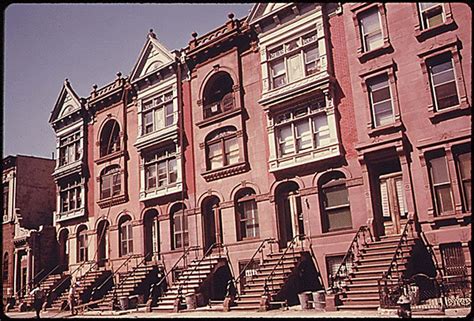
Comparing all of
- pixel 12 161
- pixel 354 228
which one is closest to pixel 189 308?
pixel 354 228

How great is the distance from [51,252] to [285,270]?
779 inches

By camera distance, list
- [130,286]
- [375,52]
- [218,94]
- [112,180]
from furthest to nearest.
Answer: [112,180], [218,94], [130,286], [375,52]

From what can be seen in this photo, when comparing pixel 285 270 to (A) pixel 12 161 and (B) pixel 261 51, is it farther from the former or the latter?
(A) pixel 12 161

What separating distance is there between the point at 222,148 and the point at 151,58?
779 centimetres

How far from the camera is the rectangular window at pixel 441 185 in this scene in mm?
17672

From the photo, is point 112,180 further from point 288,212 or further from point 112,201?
point 288,212

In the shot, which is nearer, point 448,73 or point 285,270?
point 448,73

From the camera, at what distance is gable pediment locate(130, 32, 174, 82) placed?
2836cm

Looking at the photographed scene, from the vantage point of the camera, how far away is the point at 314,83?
70.0 ft

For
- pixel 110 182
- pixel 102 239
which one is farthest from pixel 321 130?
pixel 102 239

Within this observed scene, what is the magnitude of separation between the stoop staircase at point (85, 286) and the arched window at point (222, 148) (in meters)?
9.10

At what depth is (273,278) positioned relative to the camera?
1945cm

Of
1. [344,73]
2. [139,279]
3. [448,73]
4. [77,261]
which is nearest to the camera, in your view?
[448,73]

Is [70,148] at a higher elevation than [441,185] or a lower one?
higher
